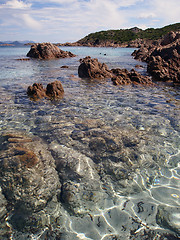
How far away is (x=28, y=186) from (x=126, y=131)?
4476 mm

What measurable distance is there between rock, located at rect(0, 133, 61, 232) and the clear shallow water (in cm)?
62

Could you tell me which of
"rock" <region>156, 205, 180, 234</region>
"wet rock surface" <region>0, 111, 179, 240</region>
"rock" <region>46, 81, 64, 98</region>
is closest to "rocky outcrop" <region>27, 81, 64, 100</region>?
"rock" <region>46, 81, 64, 98</region>

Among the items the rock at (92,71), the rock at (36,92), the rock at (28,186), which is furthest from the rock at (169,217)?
the rock at (92,71)

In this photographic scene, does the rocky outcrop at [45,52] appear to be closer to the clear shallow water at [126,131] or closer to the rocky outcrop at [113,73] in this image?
the rocky outcrop at [113,73]

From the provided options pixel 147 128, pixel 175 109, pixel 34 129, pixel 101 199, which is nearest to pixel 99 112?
pixel 147 128

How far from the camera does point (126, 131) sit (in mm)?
7309

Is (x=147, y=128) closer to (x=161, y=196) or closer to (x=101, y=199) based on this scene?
(x=161, y=196)

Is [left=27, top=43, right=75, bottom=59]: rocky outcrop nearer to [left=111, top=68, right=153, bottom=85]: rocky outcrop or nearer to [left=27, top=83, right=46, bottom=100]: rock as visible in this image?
[left=111, top=68, right=153, bottom=85]: rocky outcrop

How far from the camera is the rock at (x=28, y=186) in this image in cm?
379

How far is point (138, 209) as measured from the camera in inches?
163

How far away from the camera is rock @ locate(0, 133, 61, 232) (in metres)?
3.79

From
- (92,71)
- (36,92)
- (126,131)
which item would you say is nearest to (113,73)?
(92,71)

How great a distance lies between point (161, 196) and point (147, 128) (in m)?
3.69

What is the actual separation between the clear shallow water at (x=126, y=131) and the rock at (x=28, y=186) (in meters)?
0.62
